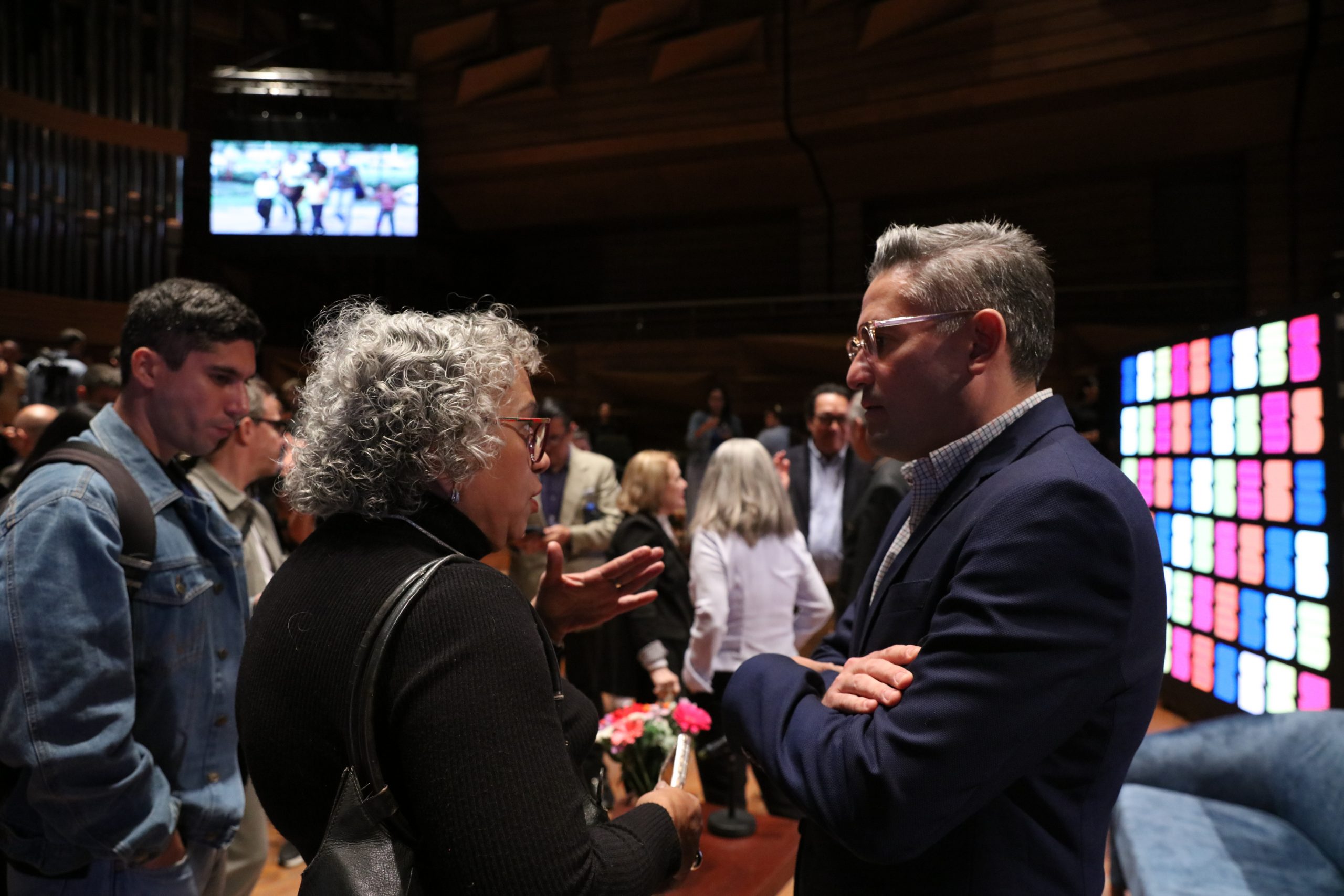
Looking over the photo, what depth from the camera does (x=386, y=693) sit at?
3.30 feet

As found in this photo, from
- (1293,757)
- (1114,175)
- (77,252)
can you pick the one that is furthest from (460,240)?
(1293,757)

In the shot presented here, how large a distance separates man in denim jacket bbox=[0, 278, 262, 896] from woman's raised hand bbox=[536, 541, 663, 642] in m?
0.70

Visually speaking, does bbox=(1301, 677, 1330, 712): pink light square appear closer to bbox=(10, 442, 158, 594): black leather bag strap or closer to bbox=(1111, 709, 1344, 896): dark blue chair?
bbox=(1111, 709, 1344, 896): dark blue chair

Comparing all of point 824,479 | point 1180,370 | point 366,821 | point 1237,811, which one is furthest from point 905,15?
point 366,821

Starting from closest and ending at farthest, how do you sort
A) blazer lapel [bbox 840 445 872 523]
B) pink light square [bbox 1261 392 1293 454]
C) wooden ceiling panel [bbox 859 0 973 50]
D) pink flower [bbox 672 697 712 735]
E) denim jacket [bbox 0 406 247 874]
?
1. denim jacket [bbox 0 406 247 874]
2. pink flower [bbox 672 697 712 735]
3. pink light square [bbox 1261 392 1293 454]
4. blazer lapel [bbox 840 445 872 523]
5. wooden ceiling panel [bbox 859 0 973 50]

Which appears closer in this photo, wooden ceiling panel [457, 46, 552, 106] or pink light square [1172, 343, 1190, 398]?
pink light square [1172, 343, 1190, 398]

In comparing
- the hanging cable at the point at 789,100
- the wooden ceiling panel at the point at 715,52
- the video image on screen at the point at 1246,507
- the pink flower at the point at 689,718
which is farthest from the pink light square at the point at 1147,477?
the wooden ceiling panel at the point at 715,52

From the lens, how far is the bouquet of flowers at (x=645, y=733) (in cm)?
289

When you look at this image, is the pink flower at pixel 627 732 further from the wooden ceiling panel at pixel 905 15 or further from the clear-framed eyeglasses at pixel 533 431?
the wooden ceiling panel at pixel 905 15

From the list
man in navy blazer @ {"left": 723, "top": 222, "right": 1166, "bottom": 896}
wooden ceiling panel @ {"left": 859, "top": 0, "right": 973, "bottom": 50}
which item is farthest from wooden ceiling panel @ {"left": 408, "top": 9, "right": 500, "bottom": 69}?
man in navy blazer @ {"left": 723, "top": 222, "right": 1166, "bottom": 896}

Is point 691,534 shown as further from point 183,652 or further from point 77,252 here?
point 77,252

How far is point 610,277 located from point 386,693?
1305 centimetres

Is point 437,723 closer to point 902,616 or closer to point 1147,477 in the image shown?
point 902,616

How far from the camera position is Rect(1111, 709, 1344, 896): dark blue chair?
2.72 metres
